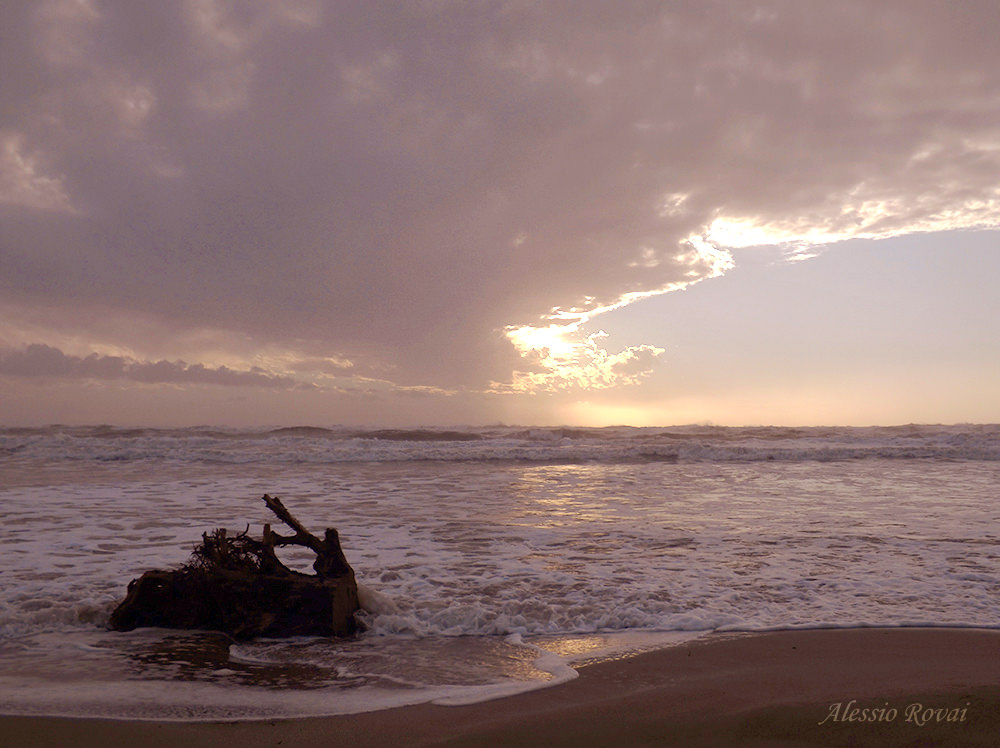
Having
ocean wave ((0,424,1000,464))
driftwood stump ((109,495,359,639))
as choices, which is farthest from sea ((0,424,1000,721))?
ocean wave ((0,424,1000,464))

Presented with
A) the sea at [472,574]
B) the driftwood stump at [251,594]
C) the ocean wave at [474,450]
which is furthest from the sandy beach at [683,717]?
the ocean wave at [474,450]

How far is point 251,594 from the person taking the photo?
5.29 metres

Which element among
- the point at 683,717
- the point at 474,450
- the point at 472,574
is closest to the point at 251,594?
the point at 472,574

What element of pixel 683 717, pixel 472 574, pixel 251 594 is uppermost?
pixel 251 594

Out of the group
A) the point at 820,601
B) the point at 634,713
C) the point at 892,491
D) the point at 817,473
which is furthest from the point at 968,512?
the point at 634,713

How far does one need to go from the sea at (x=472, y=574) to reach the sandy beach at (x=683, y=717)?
21 centimetres

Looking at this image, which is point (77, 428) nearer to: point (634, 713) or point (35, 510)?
point (35, 510)

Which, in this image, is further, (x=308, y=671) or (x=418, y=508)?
(x=418, y=508)

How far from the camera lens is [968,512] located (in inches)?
447

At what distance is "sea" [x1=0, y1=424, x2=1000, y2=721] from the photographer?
443 centimetres

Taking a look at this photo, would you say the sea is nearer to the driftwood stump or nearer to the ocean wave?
the driftwood stump

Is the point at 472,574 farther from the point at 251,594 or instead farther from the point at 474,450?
the point at 474,450

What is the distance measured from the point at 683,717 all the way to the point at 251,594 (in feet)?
11.4

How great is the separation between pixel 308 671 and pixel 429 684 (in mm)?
915
